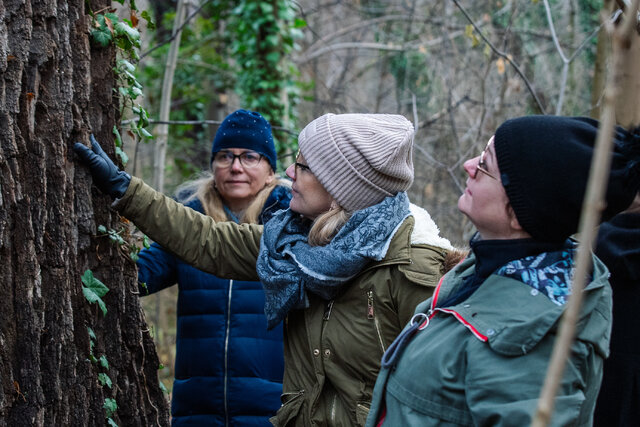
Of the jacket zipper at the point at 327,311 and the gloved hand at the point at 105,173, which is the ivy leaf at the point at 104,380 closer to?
the gloved hand at the point at 105,173

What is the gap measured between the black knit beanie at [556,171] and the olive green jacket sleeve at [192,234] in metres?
1.19

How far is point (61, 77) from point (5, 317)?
80cm

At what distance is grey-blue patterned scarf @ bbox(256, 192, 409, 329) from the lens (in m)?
2.20

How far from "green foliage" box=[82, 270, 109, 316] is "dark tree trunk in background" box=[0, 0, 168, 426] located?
2 centimetres

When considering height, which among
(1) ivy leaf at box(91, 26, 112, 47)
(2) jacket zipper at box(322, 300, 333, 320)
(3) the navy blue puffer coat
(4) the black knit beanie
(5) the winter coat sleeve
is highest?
(1) ivy leaf at box(91, 26, 112, 47)

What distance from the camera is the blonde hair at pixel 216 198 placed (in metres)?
3.29

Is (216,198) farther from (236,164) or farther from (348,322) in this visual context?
(348,322)

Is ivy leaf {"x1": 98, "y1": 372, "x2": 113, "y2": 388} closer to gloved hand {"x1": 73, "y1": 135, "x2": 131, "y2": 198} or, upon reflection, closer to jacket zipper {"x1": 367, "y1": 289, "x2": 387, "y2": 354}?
gloved hand {"x1": 73, "y1": 135, "x2": 131, "y2": 198}

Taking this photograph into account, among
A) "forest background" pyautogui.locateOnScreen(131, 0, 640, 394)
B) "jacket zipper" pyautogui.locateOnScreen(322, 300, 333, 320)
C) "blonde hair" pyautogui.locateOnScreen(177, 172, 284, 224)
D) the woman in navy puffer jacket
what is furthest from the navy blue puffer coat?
"forest background" pyautogui.locateOnScreen(131, 0, 640, 394)

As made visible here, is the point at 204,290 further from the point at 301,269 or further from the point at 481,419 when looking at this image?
the point at 481,419

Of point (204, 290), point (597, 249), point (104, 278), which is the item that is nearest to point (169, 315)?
point (204, 290)

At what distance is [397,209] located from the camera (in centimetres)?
236

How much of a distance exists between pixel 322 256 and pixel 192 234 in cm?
57

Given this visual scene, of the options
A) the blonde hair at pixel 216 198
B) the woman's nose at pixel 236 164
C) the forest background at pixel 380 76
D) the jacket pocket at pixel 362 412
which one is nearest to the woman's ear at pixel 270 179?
the blonde hair at pixel 216 198
